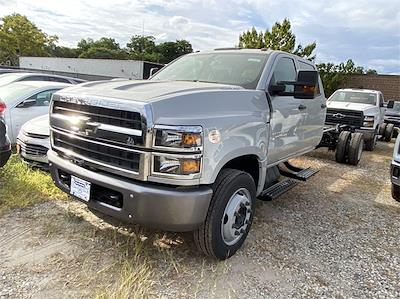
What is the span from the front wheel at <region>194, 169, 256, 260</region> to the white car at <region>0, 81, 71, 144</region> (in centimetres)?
516

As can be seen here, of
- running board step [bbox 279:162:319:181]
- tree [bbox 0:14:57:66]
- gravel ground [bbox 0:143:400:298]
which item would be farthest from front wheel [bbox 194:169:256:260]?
tree [bbox 0:14:57:66]

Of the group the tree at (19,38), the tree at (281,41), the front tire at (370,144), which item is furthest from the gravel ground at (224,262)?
the tree at (19,38)

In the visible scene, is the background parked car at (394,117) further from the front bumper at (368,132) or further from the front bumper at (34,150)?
the front bumper at (34,150)

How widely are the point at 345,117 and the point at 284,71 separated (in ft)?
21.2

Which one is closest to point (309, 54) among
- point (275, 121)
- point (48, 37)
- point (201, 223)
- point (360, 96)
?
point (360, 96)

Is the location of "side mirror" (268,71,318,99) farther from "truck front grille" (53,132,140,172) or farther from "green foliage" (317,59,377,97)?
"green foliage" (317,59,377,97)

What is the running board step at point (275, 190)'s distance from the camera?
13.0 feet

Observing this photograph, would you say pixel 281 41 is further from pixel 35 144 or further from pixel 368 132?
pixel 35 144

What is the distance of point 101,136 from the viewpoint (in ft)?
9.43

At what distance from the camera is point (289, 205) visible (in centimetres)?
507

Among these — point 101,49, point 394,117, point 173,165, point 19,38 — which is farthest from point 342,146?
point 101,49

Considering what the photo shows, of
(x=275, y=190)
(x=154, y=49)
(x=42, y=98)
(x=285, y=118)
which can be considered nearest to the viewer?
(x=285, y=118)

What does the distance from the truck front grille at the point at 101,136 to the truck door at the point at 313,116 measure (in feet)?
9.61

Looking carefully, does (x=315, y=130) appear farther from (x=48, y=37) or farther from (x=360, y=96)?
(x=48, y=37)
